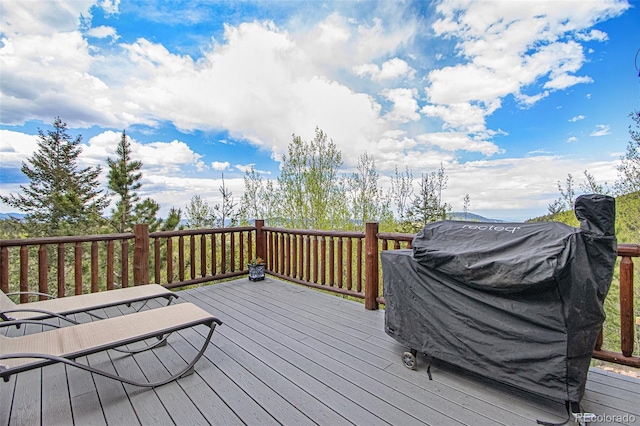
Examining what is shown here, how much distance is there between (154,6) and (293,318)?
21.6ft

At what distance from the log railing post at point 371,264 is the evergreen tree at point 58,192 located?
11412mm

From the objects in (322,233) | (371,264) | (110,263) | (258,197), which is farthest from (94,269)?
(258,197)

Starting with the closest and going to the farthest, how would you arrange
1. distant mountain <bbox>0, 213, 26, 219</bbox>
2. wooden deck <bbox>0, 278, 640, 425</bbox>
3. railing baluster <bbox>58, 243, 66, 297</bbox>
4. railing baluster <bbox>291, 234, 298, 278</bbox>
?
wooden deck <bbox>0, 278, 640, 425</bbox> < railing baluster <bbox>58, 243, 66, 297</bbox> < railing baluster <bbox>291, 234, 298, 278</bbox> < distant mountain <bbox>0, 213, 26, 219</bbox>

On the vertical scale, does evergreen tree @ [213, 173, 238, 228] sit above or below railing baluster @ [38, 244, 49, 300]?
above

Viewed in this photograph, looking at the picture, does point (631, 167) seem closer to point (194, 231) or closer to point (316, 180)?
point (316, 180)

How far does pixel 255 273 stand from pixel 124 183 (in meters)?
9.29

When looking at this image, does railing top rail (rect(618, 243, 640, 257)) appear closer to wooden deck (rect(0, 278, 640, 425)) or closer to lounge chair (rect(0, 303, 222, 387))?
wooden deck (rect(0, 278, 640, 425))

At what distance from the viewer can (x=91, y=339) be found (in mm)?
1810

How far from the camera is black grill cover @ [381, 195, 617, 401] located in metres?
1.50

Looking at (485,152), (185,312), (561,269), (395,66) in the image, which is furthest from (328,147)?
(561,269)

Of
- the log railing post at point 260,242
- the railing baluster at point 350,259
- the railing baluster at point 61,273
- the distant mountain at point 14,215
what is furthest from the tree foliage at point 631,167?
the distant mountain at point 14,215

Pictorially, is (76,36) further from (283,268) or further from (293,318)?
(293,318)

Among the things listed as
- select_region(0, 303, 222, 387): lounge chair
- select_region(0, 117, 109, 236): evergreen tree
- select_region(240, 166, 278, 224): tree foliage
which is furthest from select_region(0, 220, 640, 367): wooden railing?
select_region(0, 117, 109, 236): evergreen tree

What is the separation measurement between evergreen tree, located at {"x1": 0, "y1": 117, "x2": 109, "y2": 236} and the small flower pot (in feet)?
30.2
